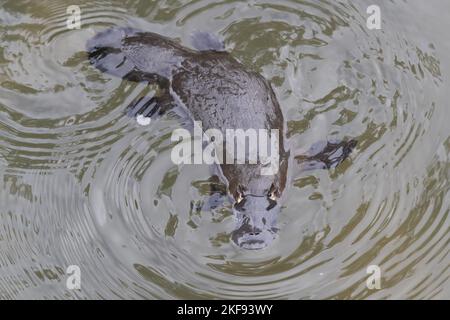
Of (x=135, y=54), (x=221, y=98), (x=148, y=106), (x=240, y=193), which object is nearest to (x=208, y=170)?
(x=240, y=193)

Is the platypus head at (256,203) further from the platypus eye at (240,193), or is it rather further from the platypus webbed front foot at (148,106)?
the platypus webbed front foot at (148,106)

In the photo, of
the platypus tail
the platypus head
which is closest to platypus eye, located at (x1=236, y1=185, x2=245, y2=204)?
the platypus head

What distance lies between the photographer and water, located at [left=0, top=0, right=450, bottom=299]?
13.1 ft

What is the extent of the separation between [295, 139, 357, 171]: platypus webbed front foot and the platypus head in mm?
203

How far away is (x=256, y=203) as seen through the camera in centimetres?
417

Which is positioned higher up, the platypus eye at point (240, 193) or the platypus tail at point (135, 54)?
the platypus tail at point (135, 54)

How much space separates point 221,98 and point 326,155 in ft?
2.41

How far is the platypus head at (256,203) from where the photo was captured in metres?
4.10

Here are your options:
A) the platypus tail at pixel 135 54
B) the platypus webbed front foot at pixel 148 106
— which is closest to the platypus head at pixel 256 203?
the platypus webbed front foot at pixel 148 106

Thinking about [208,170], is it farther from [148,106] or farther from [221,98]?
[148,106]

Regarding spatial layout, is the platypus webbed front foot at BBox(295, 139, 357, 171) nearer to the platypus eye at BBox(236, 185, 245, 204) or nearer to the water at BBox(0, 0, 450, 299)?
the water at BBox(0, 0, 450, 299)

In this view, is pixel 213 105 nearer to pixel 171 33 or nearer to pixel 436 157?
pixel 171 33

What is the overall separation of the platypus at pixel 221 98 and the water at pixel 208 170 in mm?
84
